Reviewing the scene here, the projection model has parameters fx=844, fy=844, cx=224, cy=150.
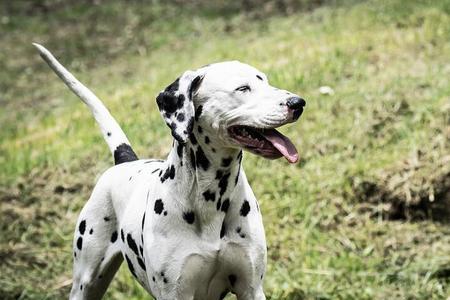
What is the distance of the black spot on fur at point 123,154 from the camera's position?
15.1ft

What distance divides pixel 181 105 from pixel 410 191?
9.32ft

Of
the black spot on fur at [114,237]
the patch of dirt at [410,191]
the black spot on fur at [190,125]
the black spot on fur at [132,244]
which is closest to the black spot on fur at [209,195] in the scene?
the black spot on fur at [190,125]

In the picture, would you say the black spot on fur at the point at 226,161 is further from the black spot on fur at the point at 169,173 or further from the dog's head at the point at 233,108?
the black spot on fur at the point at 169,173

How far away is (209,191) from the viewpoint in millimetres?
3627

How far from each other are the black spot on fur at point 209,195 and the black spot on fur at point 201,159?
102mm

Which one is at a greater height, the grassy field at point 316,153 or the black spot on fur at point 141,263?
the black spot on fur at point 141,263

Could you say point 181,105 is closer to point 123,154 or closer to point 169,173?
point 169,173

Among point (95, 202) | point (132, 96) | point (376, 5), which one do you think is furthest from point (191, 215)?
point (376, 5)

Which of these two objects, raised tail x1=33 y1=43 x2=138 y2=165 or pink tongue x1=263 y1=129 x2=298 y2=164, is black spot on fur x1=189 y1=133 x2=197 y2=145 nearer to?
pink tongue x1=263 y1=129 x2=298 y2=164

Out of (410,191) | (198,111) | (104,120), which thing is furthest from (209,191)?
(410,191)

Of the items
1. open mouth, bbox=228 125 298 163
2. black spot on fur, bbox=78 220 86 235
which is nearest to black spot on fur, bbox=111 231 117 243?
black spot on fur, bbox=78 220 86 235

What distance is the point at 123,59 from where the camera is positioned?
1116cm

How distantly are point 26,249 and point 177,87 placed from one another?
312 centimetres

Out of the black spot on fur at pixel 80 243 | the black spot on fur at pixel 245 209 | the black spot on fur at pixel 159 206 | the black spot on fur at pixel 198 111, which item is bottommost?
the black spot on fur at pixel 80 243
